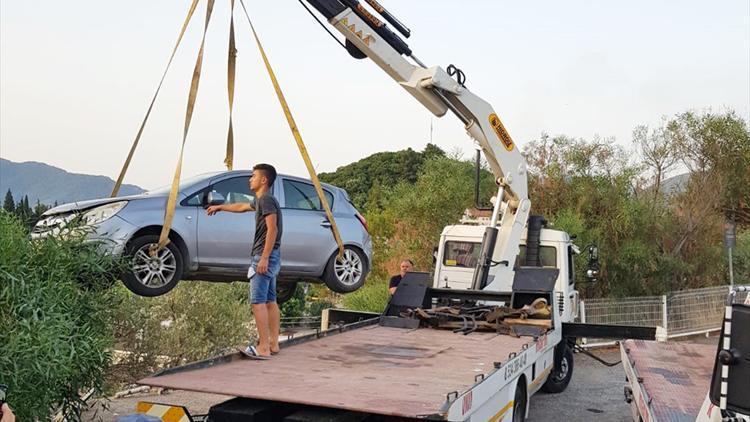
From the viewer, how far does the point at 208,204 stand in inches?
279

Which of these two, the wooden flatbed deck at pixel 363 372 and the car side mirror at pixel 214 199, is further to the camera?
the car side mirror at pixel 214 199

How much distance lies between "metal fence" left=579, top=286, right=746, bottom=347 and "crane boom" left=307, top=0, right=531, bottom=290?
533 centimetres

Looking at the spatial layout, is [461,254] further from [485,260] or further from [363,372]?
[363,372]

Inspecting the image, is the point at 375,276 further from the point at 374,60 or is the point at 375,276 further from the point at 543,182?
the point at 374,60

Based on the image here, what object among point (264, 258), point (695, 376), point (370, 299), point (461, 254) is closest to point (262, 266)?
point (264, 258)

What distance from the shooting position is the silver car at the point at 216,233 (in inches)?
258

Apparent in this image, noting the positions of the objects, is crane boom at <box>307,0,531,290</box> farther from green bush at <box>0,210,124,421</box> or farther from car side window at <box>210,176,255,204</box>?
green bush at <box>0,210,124,421</box>

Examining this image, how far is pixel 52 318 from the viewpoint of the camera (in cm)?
559

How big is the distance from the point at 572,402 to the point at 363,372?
5941 mm

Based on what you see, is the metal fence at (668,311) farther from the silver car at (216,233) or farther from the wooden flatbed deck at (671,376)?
the silver car at (216,233)

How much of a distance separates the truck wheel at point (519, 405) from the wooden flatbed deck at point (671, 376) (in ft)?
3.48

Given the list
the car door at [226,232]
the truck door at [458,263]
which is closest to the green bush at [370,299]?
the truck door at [458,263]

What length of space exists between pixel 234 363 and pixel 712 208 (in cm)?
1851

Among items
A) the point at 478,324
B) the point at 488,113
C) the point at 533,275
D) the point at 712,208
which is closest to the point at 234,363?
the point at 478,324
